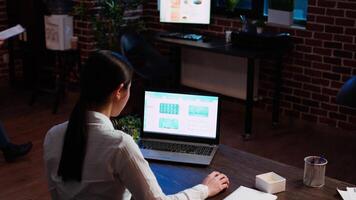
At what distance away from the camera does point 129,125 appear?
2318mm

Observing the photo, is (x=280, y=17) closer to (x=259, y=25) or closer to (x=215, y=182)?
(x=259, y=25)

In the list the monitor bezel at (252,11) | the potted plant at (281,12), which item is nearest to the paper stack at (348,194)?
the potted plant at (281,12)

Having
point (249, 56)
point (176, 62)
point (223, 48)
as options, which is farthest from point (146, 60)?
point (249, 56)

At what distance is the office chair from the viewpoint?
5.09 metres

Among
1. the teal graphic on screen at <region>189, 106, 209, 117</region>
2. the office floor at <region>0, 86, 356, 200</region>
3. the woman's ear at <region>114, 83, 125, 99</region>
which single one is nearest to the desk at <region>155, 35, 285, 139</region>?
the office floor at <region>0, 86, 356, 200</region>

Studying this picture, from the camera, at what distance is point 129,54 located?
5.18 meters

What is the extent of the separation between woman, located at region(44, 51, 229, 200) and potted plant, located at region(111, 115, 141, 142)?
51 cm

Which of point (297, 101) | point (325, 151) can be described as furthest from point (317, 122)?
point (325, 151)

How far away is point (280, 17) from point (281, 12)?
0.16ft

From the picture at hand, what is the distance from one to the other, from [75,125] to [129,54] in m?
3.50

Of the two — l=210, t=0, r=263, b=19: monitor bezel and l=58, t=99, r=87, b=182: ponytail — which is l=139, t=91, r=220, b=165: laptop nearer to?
l=58, t=99, r=87, b=182: ponytail

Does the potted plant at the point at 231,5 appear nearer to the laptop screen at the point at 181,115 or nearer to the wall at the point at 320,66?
the wall at the point at 320,66

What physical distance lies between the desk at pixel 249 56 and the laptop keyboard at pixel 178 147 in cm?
222

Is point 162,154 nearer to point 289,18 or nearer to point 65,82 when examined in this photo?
point 289,18
